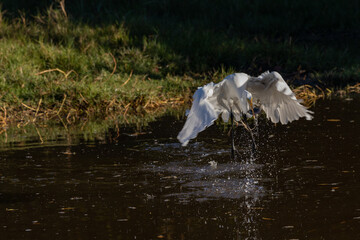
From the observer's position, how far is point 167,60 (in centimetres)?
1119

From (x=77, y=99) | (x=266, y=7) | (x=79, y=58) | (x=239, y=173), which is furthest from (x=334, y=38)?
(x=239, y=173)

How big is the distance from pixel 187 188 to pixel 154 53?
661cm

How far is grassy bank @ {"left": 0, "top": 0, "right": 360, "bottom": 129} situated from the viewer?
9.08 m

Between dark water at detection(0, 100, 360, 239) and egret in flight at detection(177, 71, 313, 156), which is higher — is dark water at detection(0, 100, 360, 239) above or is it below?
below

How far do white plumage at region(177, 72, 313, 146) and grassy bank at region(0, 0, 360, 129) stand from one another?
2.94 metres

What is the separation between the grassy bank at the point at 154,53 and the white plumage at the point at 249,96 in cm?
294

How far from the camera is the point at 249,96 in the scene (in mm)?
Answer: 5773

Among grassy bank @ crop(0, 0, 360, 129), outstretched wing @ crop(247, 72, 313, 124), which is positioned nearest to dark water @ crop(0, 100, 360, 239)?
outstretched wing @ crop(247, 72, 313, 124)

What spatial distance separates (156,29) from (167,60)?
138 cm

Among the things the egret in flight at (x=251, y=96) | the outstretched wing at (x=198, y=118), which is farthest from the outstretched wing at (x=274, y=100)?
the outstretched wing at (x=198, y=118)

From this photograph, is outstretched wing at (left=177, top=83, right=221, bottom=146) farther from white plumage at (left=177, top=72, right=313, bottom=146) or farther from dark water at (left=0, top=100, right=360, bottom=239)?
dark water at (left=0, top=100, right=360, bottom=239)

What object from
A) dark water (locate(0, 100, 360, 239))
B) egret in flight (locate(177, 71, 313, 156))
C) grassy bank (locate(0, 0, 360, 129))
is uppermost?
egret in flight (locate(177, 71, 313, 156))

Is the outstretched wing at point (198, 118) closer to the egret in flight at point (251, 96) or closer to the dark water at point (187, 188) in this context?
the egret in flight at point (251, 96)

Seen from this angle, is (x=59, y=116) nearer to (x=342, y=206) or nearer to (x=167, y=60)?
(x=167, y=60)
